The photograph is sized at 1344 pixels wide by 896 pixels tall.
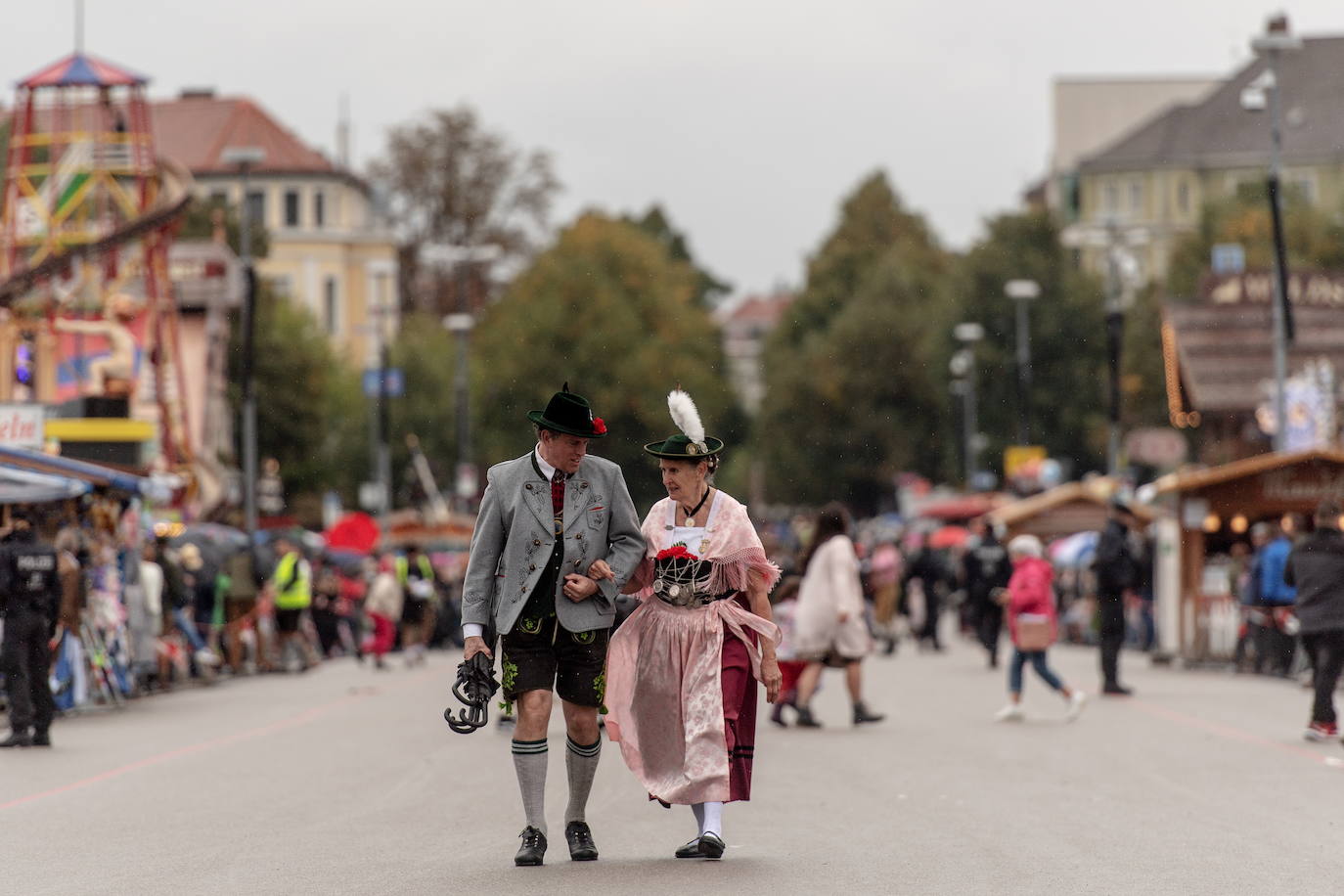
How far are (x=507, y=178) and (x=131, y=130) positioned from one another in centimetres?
3745

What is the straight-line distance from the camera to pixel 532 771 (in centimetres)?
979

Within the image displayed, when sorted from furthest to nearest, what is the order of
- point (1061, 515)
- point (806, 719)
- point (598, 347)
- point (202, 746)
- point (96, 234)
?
point (598, 347) → point (1061, 515) → point (96, 234) → point (806, 719) → point (202, 746)

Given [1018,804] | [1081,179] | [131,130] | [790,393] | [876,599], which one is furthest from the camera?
[1081,179]

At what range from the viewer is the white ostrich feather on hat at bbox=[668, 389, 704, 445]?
10.3 meters

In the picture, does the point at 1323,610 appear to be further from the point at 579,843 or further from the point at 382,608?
the point at 382,608

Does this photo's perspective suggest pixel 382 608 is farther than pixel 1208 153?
No

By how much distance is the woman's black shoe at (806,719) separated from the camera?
760 inches

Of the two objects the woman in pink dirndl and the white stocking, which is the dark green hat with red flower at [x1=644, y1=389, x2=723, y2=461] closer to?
the woman in pink dirndl

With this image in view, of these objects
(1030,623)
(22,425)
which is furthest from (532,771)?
(22,425)

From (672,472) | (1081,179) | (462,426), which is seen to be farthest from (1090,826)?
(1081,179)

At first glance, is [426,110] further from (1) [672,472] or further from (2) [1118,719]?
(1) [672,472]

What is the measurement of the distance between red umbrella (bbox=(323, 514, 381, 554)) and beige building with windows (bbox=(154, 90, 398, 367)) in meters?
60.5

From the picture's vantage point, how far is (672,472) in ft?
33.8

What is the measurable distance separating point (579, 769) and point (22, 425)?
1668 centimetres
